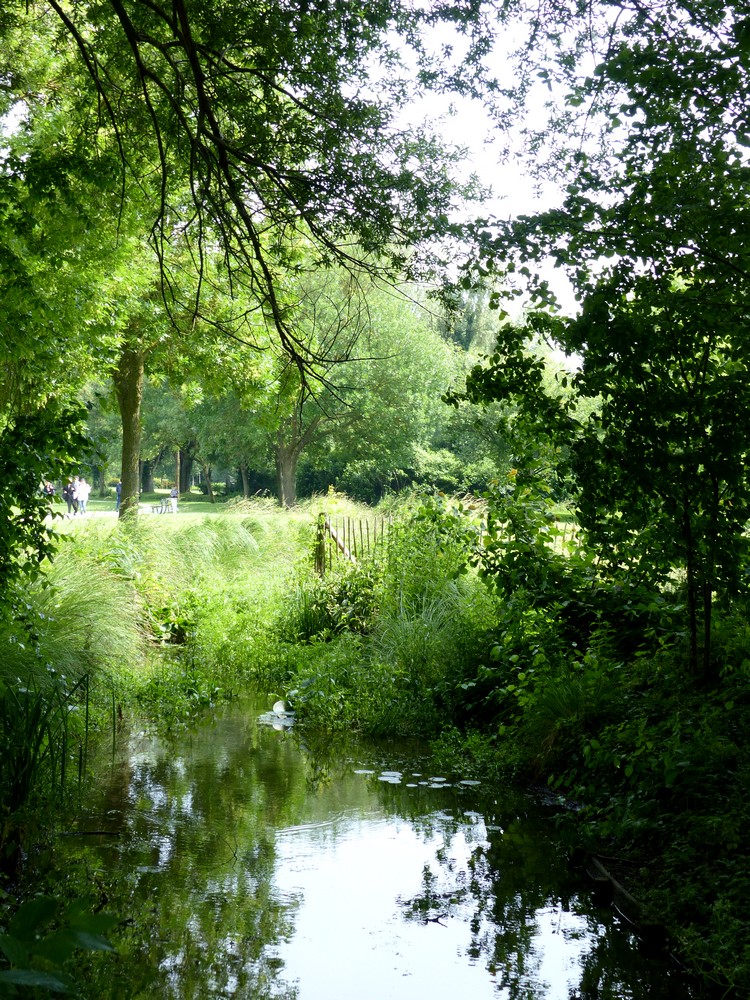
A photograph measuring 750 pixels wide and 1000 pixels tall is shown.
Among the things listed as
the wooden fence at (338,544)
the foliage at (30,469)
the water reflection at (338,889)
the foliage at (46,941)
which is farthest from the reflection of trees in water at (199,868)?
the wooden fence at (338,544)

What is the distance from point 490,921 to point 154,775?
128 inches

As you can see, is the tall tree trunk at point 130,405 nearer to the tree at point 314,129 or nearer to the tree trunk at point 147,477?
the tree at point 314,129

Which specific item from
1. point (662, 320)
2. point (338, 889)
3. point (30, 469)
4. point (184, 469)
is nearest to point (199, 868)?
point (338, 889)

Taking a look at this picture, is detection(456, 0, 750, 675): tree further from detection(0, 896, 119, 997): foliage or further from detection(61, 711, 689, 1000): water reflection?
detection(0, 896, 119, 997): foliage

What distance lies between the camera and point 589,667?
6688 millimetres

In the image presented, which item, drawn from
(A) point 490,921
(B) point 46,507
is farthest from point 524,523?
(B) point 46,507

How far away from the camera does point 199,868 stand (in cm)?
512

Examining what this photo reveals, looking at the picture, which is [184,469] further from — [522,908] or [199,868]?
[522,908]

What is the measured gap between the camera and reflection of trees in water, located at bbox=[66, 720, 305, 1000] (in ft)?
12.8

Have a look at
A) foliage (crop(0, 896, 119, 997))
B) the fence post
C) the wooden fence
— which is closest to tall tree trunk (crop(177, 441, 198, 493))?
the wooden fence

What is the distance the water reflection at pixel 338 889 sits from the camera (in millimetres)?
3963

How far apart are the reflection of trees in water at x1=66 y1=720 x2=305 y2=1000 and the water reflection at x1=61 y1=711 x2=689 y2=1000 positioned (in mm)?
12

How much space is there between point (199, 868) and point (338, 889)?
2.54ft

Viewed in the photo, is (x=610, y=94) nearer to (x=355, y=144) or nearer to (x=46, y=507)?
(x=355, y=144)
